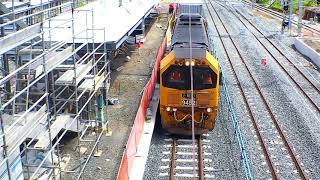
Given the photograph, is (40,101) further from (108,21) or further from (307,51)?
(307,51)

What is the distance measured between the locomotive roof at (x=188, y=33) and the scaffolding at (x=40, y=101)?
3.45 metres

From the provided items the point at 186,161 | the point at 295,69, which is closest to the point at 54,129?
the point at 186,161

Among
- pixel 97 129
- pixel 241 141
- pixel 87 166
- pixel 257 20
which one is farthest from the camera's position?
pixel 257 20

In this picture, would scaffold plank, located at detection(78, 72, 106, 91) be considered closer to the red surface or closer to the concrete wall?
the red surface

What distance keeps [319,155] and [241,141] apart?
96.1 inches

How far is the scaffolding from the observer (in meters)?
6.97

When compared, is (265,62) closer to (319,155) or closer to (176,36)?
(176,36)

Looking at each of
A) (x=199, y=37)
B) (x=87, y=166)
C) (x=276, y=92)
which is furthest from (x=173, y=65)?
(x=276, y=92)

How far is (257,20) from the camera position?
42719 mm

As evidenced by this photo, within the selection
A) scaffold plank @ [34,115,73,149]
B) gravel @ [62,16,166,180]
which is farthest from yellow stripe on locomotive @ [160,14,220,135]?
scaffold plank @ [34,115,73,149]

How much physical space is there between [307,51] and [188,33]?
1342 centimetres

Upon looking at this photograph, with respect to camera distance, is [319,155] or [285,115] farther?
[285,115]

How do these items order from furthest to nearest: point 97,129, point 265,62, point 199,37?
point 265,62
point 199,37
point 97,129

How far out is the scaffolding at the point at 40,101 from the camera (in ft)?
22.9
